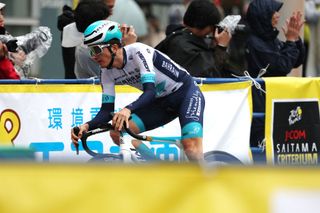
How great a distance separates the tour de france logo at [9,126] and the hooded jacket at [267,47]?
9.76ft

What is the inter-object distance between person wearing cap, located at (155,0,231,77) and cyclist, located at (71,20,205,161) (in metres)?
1.46

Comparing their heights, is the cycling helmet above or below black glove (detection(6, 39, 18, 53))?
above

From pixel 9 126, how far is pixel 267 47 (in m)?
3.24

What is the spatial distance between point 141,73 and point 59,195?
15.2 feet

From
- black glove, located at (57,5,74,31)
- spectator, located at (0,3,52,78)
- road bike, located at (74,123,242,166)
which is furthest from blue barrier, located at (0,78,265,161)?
road bike, located at (74,123,242,166)

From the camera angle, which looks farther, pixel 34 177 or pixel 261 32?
pixel 261 32

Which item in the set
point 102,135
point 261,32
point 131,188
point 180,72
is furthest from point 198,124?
point 131,188

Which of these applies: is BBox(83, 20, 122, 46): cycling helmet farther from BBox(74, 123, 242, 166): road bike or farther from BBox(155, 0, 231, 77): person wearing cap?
BBox(155, 0, 231, 77): person wearing cap

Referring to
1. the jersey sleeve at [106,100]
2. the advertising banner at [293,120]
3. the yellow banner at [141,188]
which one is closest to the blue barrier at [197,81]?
the advertising banner at [293,120]

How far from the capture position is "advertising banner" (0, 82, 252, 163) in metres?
10.1

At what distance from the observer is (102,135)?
10.3m

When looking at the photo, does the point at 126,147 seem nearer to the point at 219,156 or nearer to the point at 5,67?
the point at 219,156

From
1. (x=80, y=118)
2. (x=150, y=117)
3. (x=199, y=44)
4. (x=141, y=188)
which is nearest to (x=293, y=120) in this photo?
(x=199, y=44)

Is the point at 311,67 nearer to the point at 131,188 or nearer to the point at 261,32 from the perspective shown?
the point at 261,32
